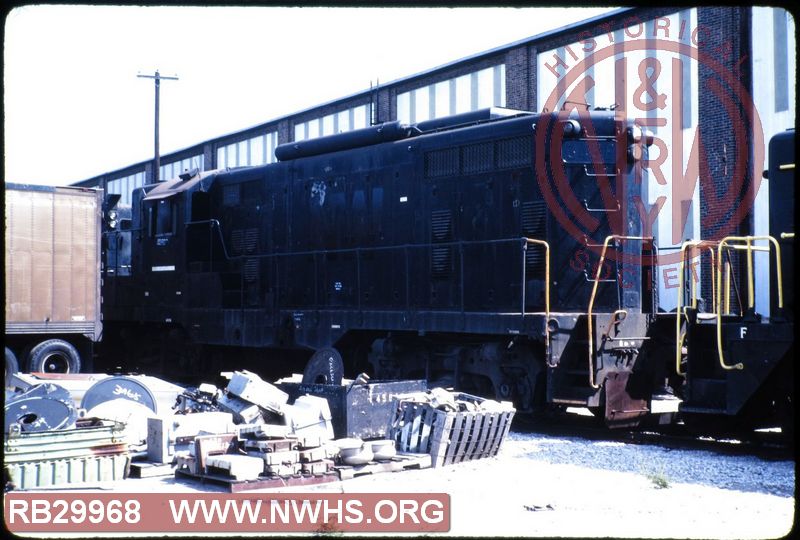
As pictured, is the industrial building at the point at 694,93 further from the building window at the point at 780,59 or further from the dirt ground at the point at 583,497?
the dirt ground at the point at 583,497

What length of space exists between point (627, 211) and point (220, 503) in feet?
21.7

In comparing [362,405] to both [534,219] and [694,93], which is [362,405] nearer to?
[534,219]

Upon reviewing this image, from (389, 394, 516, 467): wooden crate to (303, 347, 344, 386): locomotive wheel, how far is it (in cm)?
297

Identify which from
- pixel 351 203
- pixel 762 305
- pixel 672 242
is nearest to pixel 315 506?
pixel 351 203

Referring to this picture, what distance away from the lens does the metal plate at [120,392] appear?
8.80 meters

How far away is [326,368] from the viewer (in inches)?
463

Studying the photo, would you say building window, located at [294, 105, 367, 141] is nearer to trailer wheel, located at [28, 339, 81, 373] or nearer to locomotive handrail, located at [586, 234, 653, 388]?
trailer wheel, located at [28, 339, 81, 373]

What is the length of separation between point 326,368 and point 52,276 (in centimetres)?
642

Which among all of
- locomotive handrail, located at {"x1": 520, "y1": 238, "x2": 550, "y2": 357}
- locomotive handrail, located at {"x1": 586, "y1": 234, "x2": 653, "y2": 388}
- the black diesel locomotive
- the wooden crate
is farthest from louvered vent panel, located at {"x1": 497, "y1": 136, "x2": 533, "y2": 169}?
the wooden crate

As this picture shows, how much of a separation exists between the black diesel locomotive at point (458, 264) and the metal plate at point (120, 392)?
309 centimetres

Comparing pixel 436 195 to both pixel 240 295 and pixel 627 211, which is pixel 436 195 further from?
pixel 240 295

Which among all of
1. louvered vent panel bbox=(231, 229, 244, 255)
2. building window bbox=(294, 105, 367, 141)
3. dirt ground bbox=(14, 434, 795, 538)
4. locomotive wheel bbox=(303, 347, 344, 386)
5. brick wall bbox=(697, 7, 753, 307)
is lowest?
dirt ground bbox=(14, 434, 795, 538)

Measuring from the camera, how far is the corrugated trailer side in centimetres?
1464

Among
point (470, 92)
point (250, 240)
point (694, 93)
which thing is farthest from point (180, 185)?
point (694, 93)
